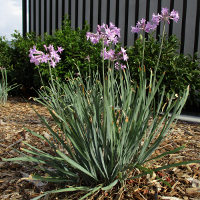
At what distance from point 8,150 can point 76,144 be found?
1122mm

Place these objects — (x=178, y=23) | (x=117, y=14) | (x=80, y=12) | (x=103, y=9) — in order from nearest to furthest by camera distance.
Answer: (x=178, y=23)
(x=117, y=14)
(x=103, y=9)
(x=80, y=12)

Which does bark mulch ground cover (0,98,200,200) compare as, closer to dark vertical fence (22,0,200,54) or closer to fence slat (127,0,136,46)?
dark vertical fence (22,0,200,54)

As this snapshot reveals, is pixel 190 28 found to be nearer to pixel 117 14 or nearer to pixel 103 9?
pixel 117 14

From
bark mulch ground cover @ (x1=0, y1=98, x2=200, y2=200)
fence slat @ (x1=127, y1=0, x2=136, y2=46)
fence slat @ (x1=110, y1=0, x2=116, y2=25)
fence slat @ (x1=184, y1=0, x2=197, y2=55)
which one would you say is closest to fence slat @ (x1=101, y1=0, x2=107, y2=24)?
fence slat @ (x1=110, y1=0, x2=116, y2=25)

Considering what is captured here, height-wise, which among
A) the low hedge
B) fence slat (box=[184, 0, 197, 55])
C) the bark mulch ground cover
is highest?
fence slat (box=[184, 0, 197, 55])

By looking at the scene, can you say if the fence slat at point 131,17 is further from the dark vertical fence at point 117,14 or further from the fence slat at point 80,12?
the fence slat at point 80,12

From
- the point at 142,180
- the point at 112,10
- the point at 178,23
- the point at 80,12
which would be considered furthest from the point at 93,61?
the point at 80,12

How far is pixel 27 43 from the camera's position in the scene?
553 centimetres

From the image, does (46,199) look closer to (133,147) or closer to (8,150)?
(133,147)

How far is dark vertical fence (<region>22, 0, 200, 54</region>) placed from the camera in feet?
17.0

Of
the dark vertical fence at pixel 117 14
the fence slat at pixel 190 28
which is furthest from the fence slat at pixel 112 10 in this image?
the fence slat at pixel 190 28

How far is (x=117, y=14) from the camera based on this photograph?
6238mm

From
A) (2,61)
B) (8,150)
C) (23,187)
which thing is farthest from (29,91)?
(23,187)

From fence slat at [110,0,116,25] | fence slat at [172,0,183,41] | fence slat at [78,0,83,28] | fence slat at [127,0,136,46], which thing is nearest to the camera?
fence slat at [172,0,183,41]
